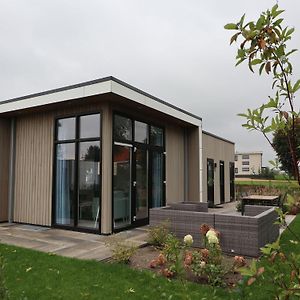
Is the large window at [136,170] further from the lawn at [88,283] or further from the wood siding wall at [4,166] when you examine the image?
the wood siding wall at [4,166]

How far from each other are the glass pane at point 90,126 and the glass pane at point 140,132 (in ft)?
4.36

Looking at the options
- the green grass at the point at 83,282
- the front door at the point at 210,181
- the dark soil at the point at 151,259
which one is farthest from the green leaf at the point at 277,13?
the front door at the point at 210,181

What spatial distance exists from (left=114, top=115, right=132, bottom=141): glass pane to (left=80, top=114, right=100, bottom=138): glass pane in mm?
443

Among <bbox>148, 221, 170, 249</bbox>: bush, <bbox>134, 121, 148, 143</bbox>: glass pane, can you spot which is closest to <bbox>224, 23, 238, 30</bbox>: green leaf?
<bbox>148, 221, 170, 249</bbox>: bush

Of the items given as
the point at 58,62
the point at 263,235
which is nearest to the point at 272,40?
the point at 263,235

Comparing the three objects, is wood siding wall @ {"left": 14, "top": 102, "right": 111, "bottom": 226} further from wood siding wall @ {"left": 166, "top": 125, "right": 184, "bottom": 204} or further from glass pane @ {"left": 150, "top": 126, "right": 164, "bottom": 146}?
wood siding wall @ {"left": 166, "top": 125, "right": 184, "bottom": 204}

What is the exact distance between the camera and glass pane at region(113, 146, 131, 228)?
770 cm

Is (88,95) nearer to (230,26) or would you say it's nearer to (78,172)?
(78,172)

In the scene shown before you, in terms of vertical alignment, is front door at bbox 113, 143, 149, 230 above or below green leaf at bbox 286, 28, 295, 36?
below

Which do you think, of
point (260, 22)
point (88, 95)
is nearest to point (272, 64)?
point (260, 22)

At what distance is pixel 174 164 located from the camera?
1073 cm

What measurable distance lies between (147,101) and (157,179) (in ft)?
8.94

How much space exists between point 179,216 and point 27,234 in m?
3.62

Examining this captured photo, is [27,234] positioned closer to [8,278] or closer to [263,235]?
[8,278]
